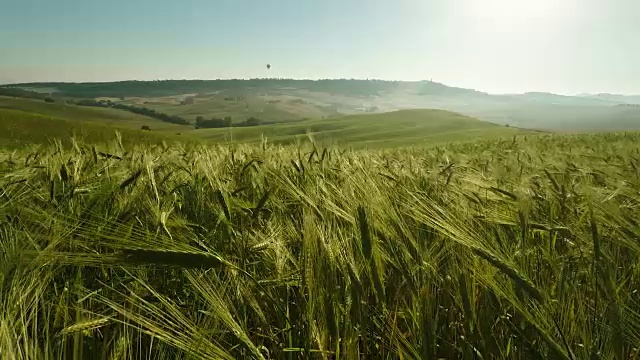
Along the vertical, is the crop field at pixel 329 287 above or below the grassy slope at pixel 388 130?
above

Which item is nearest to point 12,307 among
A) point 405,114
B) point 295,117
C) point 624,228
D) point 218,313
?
point 218,313

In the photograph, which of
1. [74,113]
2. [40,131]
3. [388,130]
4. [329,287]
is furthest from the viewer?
[74,113]

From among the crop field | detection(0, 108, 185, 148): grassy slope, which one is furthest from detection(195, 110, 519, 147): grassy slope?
the crop field

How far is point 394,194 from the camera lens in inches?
69.2

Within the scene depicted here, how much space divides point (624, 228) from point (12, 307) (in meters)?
1.74

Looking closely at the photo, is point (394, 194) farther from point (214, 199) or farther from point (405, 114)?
point (405, 114)

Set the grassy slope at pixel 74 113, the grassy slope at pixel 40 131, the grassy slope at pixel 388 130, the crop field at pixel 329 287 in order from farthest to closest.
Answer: the grassy slope at pixel 74 113, the grassy slope at pixel 388 130, the grassy slope at pixel 40 131, the crop field at pixel 329 287

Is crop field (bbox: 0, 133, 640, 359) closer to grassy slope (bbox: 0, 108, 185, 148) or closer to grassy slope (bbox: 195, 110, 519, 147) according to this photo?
grassy slope (bbox: 0, 108, 185, 148)

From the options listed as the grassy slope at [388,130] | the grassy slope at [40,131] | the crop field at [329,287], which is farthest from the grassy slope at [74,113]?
the crop field at [329,287]

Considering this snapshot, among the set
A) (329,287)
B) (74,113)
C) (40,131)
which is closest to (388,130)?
(40,131)

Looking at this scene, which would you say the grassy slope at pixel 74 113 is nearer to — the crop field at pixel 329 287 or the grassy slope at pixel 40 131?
the grassy slope at pixel 40 131

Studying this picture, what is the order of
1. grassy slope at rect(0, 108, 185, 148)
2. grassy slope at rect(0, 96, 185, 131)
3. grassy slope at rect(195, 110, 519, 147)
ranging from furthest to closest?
grassy slope at rect(0, 96, 185, 131) → grassy slope at rect(195, 110, 519, 147) → grassy slope at rect(0, 108, 185, 148)

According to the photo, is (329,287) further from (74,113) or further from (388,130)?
(74,113)

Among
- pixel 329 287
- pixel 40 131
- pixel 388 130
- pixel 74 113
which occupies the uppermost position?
pixel 329 287
